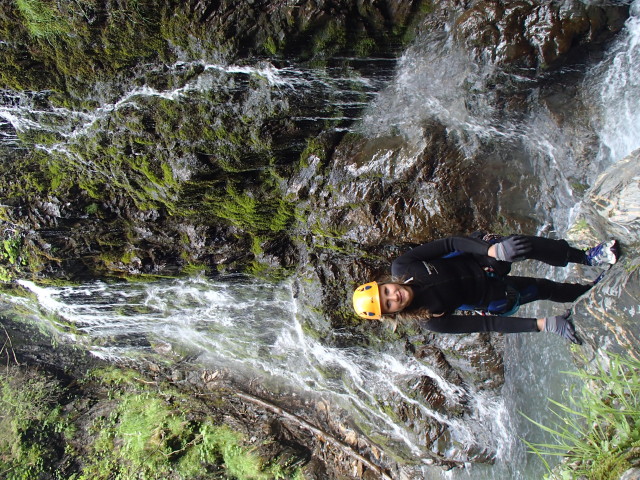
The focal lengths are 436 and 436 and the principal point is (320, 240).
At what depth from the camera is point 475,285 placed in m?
3.57

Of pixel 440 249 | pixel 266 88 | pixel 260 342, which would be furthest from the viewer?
pixel 260 342

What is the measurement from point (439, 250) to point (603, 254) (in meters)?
1.23

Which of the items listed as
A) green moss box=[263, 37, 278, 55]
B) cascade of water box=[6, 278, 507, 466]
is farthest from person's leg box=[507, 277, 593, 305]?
green moss box=[263, 37, 278, 55]

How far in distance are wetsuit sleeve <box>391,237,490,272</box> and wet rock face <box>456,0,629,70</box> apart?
1.75 meters

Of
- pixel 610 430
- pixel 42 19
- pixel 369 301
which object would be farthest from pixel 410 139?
pixel 42 19

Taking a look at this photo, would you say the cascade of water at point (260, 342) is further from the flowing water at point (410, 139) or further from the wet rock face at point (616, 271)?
the wet rock face at point (616, 271)

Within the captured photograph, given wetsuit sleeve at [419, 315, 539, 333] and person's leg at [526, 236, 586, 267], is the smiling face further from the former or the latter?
person's leg at [526, 236, 586, 267]

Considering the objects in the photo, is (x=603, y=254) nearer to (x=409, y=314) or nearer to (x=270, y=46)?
(x=409, y=314)

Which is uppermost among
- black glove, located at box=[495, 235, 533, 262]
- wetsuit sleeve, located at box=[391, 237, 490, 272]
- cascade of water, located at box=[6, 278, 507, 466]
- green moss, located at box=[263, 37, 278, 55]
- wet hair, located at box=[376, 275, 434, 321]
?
green moss, located at box=[263, 37, 278, 55]

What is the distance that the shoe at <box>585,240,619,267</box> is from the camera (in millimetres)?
3311

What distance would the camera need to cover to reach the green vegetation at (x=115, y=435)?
329 inches

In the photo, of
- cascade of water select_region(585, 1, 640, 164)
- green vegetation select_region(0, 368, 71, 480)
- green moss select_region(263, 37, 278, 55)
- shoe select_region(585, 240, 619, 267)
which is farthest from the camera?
green vegetation select_region(0, 368, 71, 480)

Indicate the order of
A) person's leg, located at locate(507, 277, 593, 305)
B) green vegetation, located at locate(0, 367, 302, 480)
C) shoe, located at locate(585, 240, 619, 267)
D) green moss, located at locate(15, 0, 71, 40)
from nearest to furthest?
1. shoe, located at locate(585, 240, 619, 267)
2. person's leg, located at locate(507, 277, 593, 305)
3. green moss, located at locate(15, 0, 71, 40)
4. green vegetation, located at locate(0, 367, 302, 480)

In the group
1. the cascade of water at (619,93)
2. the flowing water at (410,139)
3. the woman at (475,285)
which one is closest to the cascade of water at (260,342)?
the flowing water at (410,139)
